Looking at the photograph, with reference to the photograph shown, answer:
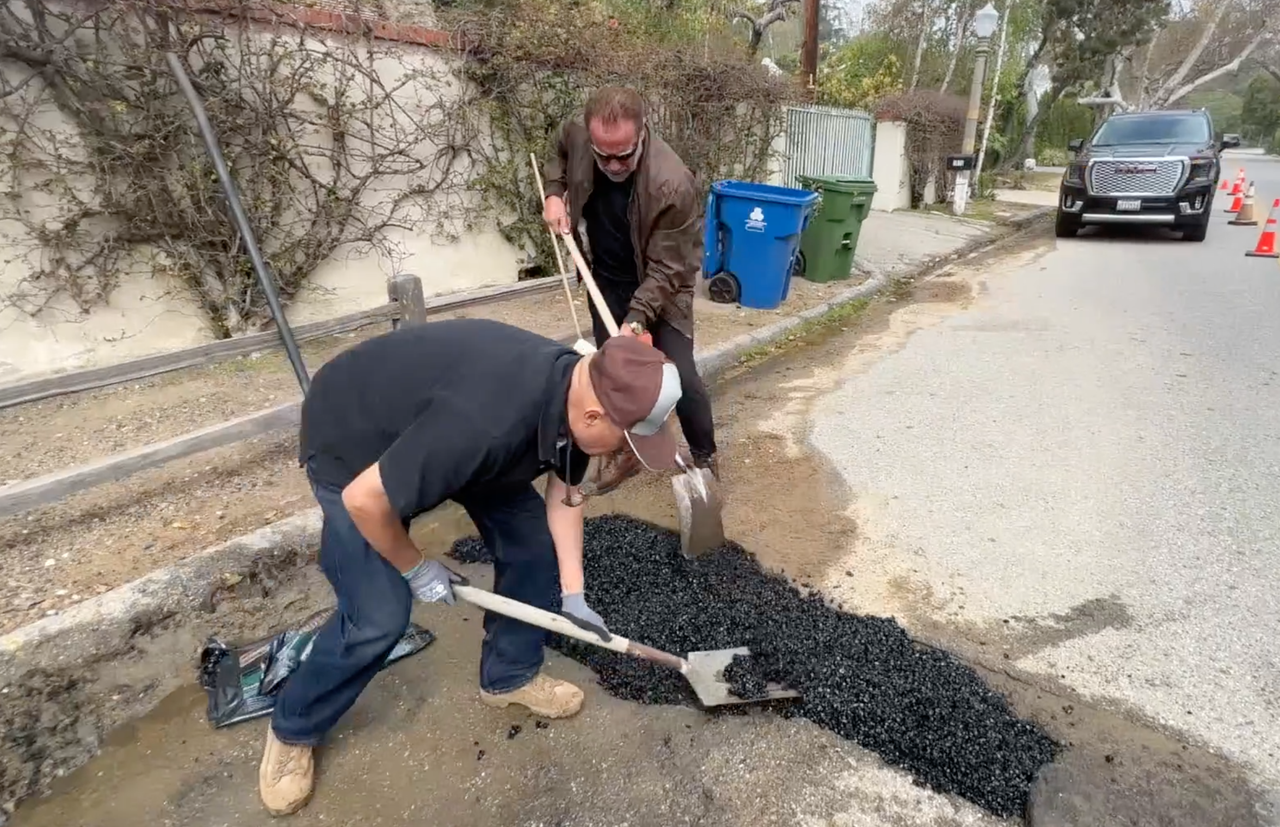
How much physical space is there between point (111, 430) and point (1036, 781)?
4.26 metres

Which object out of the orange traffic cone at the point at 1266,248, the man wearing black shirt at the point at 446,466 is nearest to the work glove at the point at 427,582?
the man wearing black shirt at the point at 446,466

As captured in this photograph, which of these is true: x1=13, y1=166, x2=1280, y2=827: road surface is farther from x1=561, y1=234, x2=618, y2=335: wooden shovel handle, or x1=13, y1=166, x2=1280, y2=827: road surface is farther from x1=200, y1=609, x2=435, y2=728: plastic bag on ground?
x1=561, y1=234, x2=618, y2=335: wooden shovel handle

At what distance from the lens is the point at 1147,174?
35.6 ft

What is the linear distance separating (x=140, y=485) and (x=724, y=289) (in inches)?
192

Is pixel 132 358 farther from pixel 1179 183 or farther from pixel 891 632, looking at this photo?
pixel 1179 183

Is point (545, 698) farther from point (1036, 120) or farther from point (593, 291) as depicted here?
point (1036, 120)

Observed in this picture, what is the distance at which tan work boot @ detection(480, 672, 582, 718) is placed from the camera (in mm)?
2377

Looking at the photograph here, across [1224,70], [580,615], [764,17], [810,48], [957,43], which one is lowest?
[580,615]

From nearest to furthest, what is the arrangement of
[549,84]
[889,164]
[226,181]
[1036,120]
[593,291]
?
[593,291], [226,181], [549,84], [889,164], [1036,120]

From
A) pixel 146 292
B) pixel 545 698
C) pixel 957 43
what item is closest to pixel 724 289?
pixel 146 292

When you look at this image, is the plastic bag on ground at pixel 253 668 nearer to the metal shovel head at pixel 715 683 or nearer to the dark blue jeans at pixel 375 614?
the dark blue jeans at pixel 375 614

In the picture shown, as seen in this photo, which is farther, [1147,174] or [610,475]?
[1147,174]

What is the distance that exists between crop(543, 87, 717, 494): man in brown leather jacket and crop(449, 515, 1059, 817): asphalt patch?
23.1 inches

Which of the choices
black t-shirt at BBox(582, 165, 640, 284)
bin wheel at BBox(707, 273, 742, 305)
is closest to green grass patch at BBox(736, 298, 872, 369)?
bin wheel at BBox(707, 273, 742, 305)
